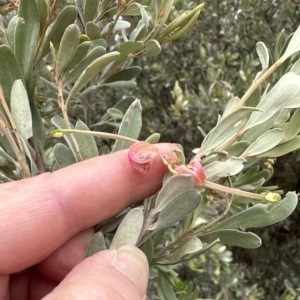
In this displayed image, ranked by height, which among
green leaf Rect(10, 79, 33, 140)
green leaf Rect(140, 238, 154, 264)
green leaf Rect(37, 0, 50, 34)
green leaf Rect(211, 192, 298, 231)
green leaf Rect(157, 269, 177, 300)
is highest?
green leaf Rect(37, 0, 50, 34)

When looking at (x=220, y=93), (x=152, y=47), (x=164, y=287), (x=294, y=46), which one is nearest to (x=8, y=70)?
(x=152, y=47)

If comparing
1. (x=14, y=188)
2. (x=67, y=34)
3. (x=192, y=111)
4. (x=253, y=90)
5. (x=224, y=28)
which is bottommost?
(x=192, y=111)

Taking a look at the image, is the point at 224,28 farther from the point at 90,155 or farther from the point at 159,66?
the point at 90,155

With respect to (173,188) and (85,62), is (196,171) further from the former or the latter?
(85,62)

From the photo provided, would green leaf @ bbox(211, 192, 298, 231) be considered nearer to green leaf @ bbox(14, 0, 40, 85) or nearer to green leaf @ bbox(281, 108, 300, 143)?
green leaf @ bbox(281, 108, 300, 143)

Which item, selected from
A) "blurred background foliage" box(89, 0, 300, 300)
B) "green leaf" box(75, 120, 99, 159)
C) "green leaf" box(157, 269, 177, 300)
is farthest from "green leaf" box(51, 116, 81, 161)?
"blurred background foliage" box(89, 0, 300, 300)

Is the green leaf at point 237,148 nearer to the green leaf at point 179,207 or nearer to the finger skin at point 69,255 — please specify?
the green leaf at point 179,207

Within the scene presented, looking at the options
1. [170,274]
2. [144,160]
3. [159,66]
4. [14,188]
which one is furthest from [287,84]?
[159,66]
